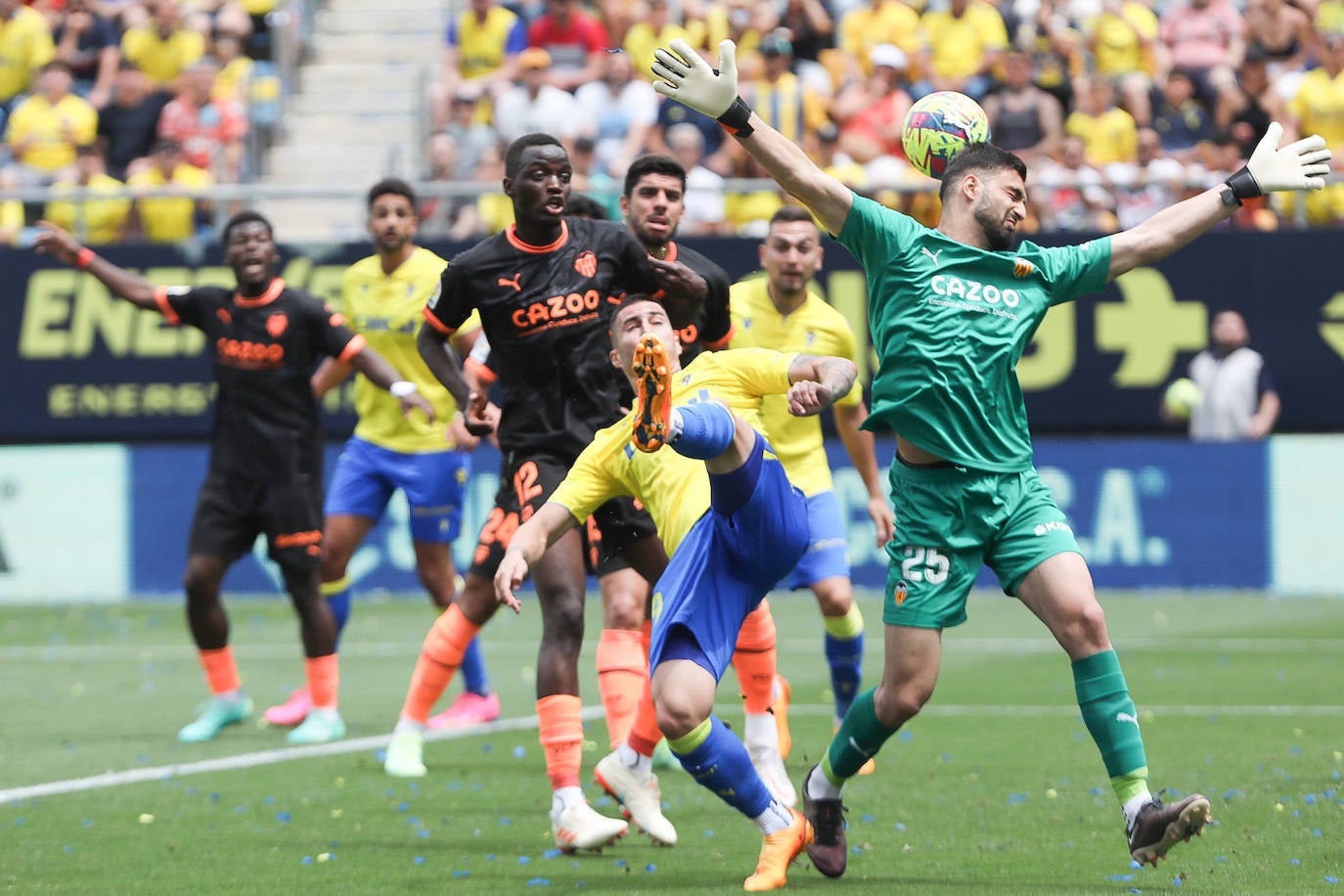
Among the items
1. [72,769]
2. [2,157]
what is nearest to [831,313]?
[72,769]

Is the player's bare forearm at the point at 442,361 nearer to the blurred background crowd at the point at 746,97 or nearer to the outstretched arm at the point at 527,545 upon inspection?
the outstretched arm at the point at 527,545

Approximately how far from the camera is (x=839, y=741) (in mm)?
6270

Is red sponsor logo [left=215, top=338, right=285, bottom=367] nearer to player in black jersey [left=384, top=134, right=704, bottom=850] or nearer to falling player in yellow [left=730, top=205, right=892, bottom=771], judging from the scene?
player in black jersey [left=384, top=134, right=704, bottom=850]

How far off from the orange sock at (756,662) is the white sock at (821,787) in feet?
3.41

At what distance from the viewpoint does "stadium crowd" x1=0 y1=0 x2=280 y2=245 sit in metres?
16.8

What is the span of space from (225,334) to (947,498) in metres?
5.07

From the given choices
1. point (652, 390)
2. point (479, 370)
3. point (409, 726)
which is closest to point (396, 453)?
point (479, 370)

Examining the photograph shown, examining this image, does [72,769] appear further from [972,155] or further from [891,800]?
[972,155]

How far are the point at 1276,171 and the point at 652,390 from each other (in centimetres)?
233

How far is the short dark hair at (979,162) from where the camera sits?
6.11 metres

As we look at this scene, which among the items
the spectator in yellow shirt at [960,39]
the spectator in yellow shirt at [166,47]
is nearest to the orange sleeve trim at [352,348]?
the spectator in yellow shirt at [960,39]

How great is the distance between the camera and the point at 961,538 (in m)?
5.98

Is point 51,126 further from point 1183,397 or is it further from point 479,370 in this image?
point 479,370

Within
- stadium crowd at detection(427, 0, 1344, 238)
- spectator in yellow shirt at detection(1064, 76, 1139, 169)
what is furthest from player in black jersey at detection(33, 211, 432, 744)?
spectator in yellow shirt at detection(1064, 76, 1139, 169)
